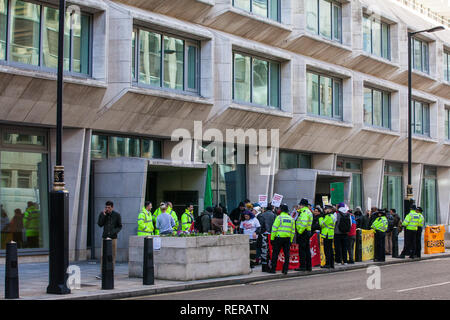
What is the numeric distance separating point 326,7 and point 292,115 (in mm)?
6334

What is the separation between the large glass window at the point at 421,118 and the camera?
4234cm

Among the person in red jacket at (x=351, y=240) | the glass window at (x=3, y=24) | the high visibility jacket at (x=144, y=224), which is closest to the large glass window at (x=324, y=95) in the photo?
the person in red jacket at (x=351, y=240)

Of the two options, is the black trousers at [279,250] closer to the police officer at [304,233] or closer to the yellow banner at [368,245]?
the police officer at [304,233]

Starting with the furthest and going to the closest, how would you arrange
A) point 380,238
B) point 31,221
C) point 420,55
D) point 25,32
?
point 420,55 → point 380,238 → point 31,221 → point 25,32

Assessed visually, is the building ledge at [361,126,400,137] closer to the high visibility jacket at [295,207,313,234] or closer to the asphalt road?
the asphalt road

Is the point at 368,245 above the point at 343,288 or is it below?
above

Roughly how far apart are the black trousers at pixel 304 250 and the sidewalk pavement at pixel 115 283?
24cm

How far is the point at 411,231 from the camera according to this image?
25500 millimetres

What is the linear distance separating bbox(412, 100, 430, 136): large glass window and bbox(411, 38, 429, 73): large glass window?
1982mm

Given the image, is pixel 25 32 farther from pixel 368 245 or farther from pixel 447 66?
pixel 447 66

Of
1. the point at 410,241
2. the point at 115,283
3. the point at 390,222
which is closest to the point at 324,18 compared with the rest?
the point at 390,222

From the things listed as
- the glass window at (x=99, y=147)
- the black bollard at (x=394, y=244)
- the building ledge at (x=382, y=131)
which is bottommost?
the black bollard at (x=394, y=244)

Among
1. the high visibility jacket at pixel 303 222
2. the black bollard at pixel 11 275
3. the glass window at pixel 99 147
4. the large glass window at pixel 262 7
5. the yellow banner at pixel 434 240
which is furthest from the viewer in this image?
the large glass window at pixel 262 7

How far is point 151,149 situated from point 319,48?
10.1 m
